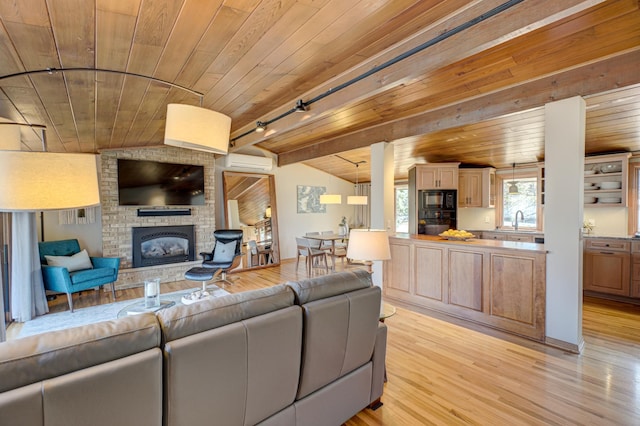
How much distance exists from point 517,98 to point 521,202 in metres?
3.48

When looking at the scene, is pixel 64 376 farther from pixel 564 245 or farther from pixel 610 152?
pixel 610 152

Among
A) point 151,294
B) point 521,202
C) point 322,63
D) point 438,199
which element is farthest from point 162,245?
point 521,202

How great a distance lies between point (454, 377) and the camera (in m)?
2.45

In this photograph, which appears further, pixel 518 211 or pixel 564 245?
pixel 518 211

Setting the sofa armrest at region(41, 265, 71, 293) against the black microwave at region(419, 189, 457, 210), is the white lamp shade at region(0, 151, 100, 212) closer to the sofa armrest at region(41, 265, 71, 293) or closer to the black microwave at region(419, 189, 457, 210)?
the sofa armrest at region(41, 265, 71, 293)

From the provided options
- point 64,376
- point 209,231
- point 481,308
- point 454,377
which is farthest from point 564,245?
point 209,231

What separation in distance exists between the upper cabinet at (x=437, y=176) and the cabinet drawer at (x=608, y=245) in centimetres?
223

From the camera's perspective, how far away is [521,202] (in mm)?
5941

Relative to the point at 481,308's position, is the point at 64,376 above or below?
above

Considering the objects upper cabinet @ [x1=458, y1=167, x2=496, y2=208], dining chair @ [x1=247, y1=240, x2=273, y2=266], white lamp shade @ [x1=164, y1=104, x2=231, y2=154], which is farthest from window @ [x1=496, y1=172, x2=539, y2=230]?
white lamp shade @ [x1=164, y1=104, x2=231, y2=154]

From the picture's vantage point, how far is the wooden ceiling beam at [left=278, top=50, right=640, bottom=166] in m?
2.59

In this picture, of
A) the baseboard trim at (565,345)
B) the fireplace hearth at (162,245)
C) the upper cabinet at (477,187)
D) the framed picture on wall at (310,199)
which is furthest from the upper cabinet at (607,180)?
the fireplace hearth at (162,245)

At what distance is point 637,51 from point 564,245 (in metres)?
1.74

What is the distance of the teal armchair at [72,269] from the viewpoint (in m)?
4.08
